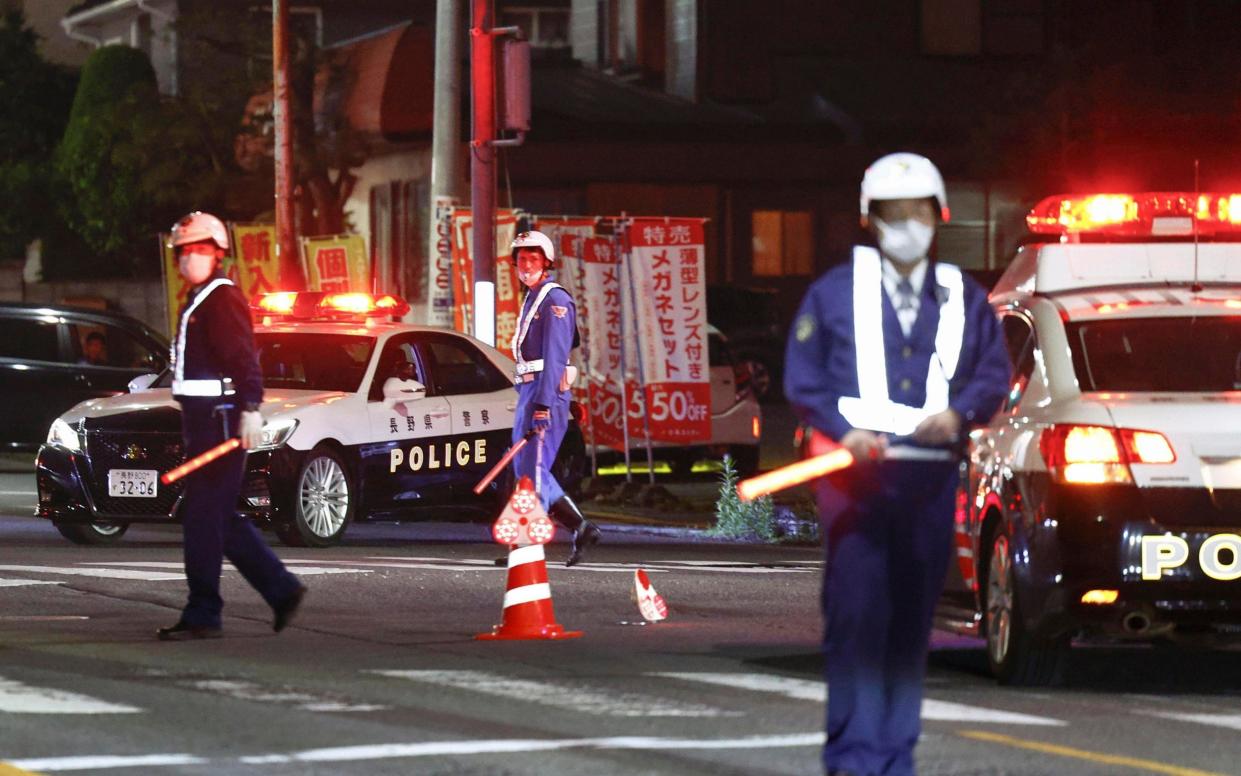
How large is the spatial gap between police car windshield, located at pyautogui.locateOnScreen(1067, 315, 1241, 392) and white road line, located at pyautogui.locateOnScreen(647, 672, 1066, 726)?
1.55 metres

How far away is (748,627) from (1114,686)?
223cm

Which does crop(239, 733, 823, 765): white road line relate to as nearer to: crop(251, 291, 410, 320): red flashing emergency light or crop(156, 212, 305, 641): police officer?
crop(156, 212, 305, 641): police officer

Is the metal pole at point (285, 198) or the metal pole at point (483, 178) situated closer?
the metal pole at point (483, 178)

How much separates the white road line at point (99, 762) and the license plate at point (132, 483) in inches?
338

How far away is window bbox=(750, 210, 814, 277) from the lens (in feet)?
153

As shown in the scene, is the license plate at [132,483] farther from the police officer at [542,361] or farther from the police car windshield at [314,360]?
the police officer at [542,361]

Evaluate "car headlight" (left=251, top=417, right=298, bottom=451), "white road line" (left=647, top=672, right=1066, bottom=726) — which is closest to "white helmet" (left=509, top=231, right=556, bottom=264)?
"car headlight" (left=251, top=417, right=298, bottom=451)

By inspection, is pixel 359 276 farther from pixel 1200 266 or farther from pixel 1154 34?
pixel 1154 34

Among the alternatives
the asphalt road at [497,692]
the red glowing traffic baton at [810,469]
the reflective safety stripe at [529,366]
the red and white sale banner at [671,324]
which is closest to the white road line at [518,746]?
the asphalt road at [497,692]

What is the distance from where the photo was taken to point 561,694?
31.6 feet

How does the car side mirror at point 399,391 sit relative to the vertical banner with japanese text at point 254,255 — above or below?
below

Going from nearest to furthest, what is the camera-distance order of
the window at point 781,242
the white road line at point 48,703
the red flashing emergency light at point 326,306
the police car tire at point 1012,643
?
the white road line at point 48,703, the police car tire at point 1012,643, the red flashing emergency light at point 326,306, the window at point 781,242

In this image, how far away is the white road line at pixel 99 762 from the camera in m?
7.86

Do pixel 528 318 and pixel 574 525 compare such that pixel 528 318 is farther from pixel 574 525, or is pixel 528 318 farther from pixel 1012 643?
pixel 1012 643
